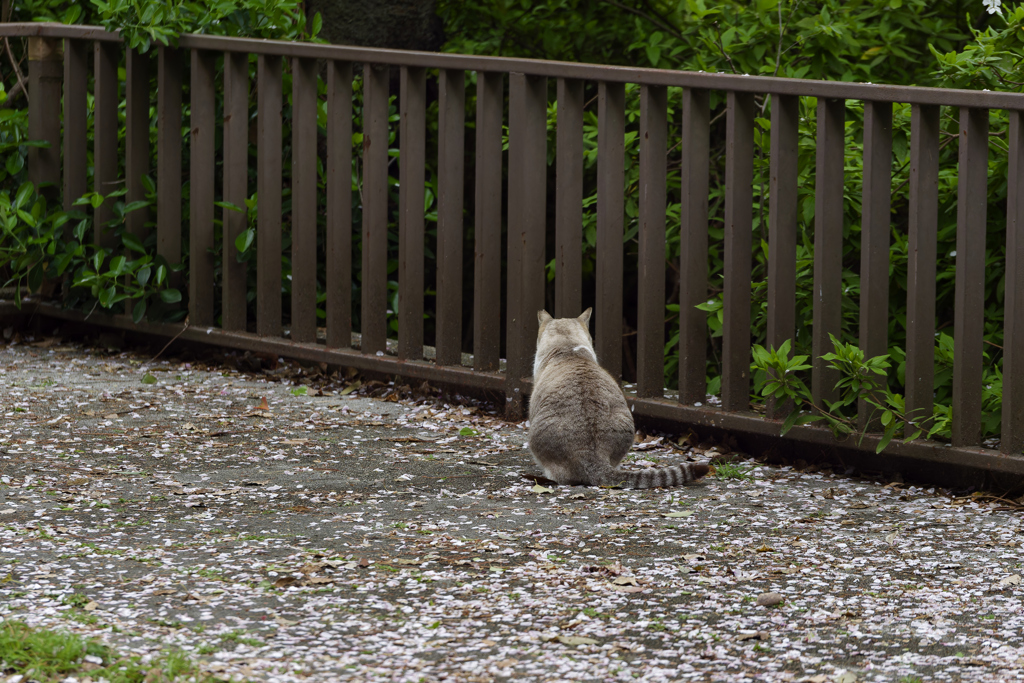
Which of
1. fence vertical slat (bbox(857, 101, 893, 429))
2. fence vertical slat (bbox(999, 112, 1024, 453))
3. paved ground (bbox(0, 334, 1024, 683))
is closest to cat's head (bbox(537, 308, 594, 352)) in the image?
paved ground (bbox(0, 334, 1024, 683))

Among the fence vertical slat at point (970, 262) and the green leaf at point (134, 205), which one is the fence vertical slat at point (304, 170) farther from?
the fence vertical slat at point (970, 262)

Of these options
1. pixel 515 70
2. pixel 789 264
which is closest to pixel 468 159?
pixel 515 70

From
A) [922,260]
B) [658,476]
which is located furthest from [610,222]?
[922,260]

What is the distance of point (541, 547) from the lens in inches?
157

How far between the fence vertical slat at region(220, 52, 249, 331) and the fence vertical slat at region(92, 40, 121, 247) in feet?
2.61

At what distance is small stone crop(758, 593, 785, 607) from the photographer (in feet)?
11.5

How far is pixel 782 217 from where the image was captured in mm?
4973

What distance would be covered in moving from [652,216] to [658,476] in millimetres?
1193

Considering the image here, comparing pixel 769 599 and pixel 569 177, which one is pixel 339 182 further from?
pixel 769 599

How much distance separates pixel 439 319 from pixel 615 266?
3.34 feet

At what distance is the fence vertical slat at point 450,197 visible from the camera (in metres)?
5.96

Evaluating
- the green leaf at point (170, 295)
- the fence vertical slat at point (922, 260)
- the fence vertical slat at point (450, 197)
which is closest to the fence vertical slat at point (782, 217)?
the fence vertical slat at point (922, 260)

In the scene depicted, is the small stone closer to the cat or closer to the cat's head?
the cat

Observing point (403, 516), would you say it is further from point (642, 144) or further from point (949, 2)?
point (949, 2)
